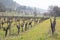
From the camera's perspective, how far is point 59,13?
A: 98.6 m

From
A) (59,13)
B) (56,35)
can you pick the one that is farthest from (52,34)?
(59,13)

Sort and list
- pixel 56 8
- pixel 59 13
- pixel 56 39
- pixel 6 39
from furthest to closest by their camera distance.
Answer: pixel 56 8 < pixel 59 13 < pixel 6 39 < pixel 56 39

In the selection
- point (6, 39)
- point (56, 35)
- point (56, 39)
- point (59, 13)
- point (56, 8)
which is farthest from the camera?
point (56, 8)

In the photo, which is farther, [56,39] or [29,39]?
[29,39]

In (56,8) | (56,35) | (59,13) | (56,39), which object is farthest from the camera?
(56,8)

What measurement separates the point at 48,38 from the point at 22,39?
444cm

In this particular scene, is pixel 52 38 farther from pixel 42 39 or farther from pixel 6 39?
pixel 6 39

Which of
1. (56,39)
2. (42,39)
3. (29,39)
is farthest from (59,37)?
(29,39)

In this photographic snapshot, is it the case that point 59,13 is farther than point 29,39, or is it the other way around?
point 59,13

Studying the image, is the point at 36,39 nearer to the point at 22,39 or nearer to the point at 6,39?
the point at 22,39

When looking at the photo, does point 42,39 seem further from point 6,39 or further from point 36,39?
point 6,39

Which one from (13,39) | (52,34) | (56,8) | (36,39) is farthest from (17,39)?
(56,8)

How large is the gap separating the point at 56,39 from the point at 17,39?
6.54 metres

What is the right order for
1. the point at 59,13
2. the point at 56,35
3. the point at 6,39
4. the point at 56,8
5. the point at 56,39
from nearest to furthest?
the point at 56,39 → the point at 56,35 → the point at 6,39 → the point at 59,13 → the point at 56,8
